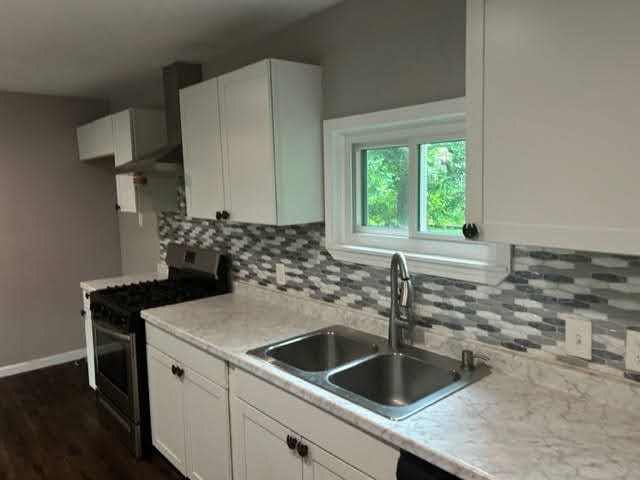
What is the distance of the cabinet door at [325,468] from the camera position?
149cm

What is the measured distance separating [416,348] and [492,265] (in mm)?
477

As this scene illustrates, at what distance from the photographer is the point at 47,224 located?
4125 mm

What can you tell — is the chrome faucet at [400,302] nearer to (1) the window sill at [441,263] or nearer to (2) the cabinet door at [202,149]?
(1) the window sill at [441,263]

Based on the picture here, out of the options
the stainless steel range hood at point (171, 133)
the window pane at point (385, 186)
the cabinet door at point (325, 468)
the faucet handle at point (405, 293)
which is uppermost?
the stainless steel range hood at point (171, 133)

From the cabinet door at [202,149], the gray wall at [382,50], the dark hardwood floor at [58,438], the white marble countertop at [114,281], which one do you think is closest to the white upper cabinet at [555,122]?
the gray wall at [382,50]

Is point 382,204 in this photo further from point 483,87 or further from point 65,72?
point 65,72

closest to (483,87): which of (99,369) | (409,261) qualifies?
(409,261)

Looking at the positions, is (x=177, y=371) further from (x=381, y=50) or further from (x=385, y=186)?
(x=381, y=50)

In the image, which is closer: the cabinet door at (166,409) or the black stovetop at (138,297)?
the cabinet door at (166,409)

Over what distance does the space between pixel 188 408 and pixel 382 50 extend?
72.9 inches

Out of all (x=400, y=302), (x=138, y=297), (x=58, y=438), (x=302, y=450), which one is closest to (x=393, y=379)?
(x=400, y=302)

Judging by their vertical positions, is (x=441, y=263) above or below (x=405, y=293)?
above

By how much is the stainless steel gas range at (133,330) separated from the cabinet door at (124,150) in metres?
0.50

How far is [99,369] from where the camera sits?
3.12 meters
